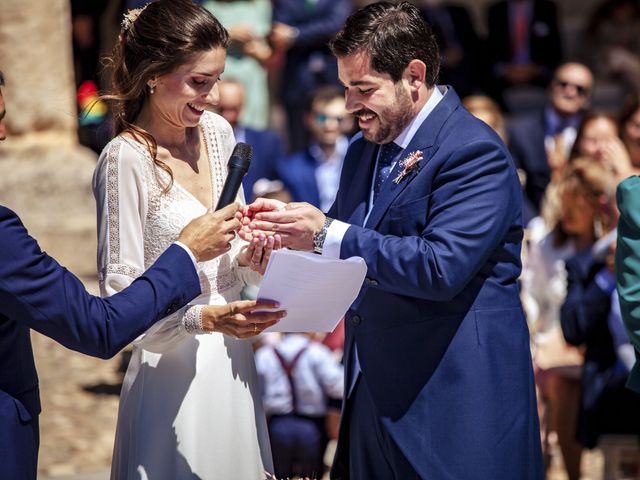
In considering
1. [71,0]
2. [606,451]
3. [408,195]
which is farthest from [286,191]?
[408,195]

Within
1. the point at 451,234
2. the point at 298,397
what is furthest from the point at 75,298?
the point at 298,397

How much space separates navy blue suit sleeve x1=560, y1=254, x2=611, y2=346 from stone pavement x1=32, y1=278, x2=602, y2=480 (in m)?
1.12

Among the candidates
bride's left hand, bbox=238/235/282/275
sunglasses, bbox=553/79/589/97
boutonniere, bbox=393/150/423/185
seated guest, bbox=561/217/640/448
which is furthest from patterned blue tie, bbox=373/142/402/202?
sunglasses, bbox=553/79/589/97

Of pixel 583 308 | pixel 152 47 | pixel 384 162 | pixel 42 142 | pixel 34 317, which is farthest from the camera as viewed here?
pixel 42 142

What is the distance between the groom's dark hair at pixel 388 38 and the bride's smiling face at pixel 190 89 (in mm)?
394

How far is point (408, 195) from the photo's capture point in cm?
368

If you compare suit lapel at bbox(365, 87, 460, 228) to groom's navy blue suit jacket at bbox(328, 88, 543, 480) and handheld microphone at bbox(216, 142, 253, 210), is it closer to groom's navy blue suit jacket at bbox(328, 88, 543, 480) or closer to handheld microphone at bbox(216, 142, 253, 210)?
groom's navy blue suit jacket at bbox(328, 88, 543, 480)

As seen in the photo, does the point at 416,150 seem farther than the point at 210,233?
Yes

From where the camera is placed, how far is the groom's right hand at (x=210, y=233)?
11.4 feet

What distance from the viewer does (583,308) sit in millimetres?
5883

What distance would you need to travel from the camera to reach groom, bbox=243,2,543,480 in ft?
11.8

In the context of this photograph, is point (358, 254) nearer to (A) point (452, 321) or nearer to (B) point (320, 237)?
(B) point (320, 237)

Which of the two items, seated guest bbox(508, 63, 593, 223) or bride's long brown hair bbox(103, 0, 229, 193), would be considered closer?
bride's long brown hair bbox(103, 0, 229, 193)

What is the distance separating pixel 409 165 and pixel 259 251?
54 centimetres
